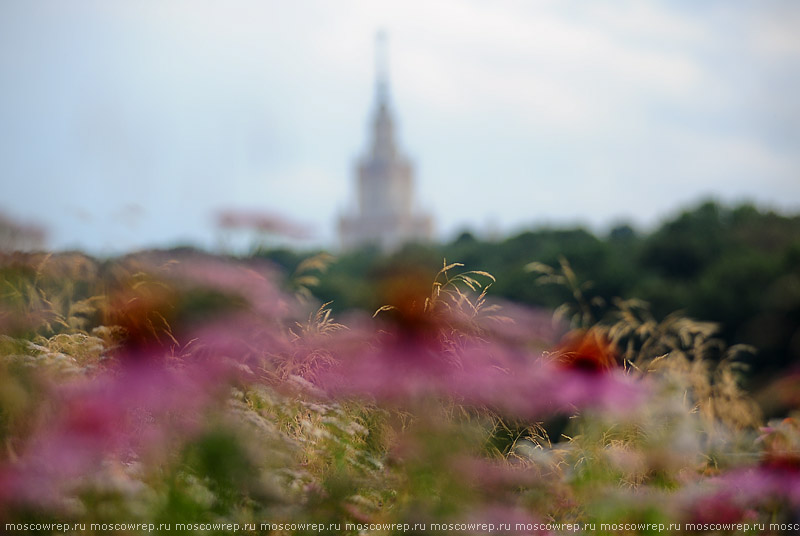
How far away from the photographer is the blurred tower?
119 meters

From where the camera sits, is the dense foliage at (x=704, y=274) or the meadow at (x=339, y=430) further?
the dense foliage at (x=704, y=274)

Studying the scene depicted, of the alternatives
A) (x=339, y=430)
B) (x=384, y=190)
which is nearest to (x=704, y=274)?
(x=339, y=430)

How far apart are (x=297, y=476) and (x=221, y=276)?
74.7 inches

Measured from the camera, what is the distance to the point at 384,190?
119688mm

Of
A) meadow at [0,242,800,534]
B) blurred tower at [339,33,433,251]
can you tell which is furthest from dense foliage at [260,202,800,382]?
blurred tower at [339,33,433,251]

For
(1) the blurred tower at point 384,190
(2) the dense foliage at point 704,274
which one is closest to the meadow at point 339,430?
(2) the dense foliage at point 704,274

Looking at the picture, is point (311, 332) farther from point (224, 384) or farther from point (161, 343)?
point (224, 384)

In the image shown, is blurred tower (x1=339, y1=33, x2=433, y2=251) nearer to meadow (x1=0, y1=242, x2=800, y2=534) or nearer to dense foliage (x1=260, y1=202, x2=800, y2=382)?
dense foliage (x1=260, y1=202, x2=800, y2=382)

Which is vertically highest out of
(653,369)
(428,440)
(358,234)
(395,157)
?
(428,440)

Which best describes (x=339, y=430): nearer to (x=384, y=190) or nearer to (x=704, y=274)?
(x=704, y=274)

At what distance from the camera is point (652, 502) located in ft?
9.05

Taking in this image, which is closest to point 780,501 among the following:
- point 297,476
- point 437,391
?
point 437,391

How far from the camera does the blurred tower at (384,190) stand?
118750mm

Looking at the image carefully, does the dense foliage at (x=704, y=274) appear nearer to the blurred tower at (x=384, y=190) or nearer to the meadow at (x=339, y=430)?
the meadow at (x=339, y=430)
